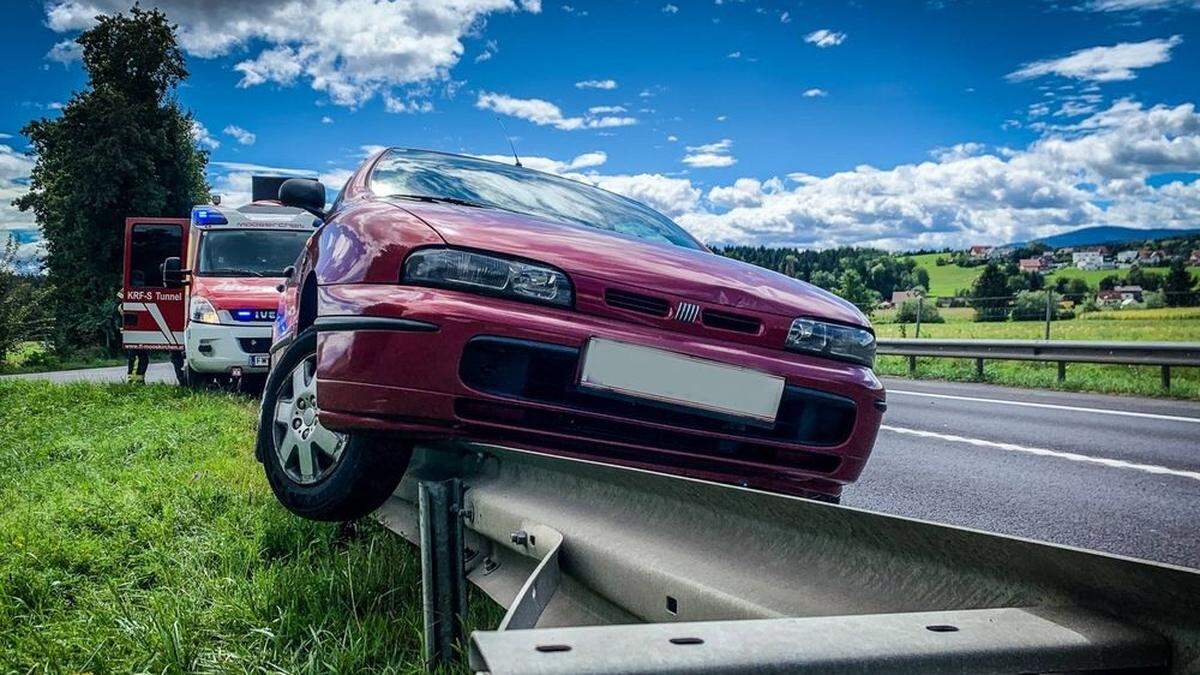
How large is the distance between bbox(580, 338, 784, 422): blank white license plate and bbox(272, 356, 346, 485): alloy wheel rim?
0.88 meters

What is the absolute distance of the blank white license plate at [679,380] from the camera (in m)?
2.64

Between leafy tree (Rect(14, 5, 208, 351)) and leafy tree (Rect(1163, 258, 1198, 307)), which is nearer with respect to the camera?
leafy tree (Rect(1163, 258, 1198, 307))

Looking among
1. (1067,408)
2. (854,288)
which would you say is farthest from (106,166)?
(1067,408)

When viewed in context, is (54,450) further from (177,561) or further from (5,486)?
(177,561)

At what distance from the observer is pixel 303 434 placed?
122 inches

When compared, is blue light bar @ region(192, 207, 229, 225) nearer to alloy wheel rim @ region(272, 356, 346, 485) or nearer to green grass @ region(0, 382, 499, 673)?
green grass @ region(0, 382, 499, 673)

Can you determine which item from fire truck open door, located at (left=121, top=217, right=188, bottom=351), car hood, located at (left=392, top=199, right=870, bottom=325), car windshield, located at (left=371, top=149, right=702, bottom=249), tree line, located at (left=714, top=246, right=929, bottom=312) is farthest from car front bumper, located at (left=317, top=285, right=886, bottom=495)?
tree line, located at (left=714, top=246, right=929, bottom=312)

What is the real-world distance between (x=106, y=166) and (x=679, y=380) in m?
35.1

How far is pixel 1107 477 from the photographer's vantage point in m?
5.34

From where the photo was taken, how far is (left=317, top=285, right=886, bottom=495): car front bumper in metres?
2.55

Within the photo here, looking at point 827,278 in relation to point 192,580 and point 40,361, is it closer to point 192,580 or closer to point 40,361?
point 40,361

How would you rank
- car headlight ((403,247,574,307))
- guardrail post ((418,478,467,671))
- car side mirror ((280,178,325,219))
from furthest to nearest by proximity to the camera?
car side mirror ((280,178,325,219))
car headlight ((403,247,574,307))
guardrail post ((418,478,467,671))

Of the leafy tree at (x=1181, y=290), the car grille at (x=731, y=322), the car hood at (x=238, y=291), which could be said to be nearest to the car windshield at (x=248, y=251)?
the car hood at (x=238, y=291)

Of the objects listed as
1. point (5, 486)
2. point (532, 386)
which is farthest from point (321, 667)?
point (5, 486)
